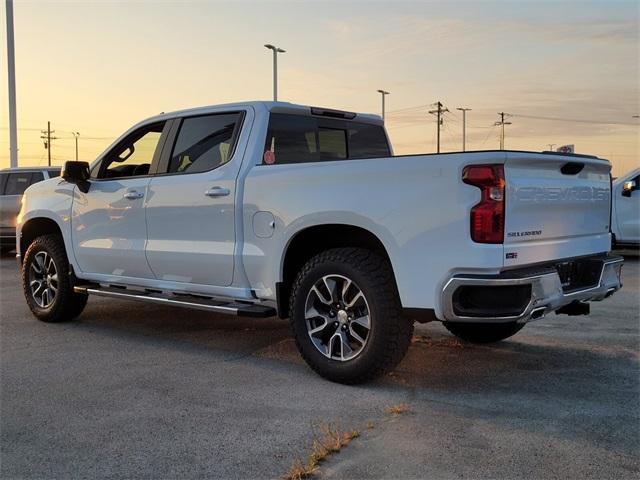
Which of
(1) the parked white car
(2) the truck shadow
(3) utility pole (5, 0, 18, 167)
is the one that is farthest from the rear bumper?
(3) utility pole (5, 0, 18, 167)

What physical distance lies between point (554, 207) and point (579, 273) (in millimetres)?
606

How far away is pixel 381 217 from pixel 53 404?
239cm

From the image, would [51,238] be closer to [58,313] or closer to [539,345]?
[58,313]

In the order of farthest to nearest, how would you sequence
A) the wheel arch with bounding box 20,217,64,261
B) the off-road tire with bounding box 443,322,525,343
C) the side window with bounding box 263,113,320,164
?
the wheel arch with bounding box 20,217,64,261
the off-road tire with bounding box 443,322,525,343
the side window with bounding box 263,113,320,164

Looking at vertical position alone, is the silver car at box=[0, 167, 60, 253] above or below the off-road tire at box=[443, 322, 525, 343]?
above

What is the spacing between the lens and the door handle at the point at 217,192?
505 cm

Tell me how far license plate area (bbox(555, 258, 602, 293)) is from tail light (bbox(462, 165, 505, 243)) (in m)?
0.76

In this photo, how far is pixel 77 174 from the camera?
619 centimetres

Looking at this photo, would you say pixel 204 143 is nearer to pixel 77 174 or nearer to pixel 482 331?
pixel 77 174

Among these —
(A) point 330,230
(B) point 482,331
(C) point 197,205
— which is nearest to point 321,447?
(A) point 330,230

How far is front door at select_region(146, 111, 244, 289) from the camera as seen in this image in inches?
201

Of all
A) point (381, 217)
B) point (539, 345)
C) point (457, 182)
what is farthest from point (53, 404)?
point (539, 345)

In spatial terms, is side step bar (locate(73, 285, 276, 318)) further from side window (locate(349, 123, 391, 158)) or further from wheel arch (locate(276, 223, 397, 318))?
side window (locate(349, 123, 391, 158))

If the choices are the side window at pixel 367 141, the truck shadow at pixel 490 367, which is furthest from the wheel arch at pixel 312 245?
the side window at pixel 367 141
